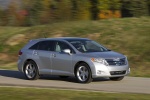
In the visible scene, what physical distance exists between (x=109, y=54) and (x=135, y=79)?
1854 millimetres

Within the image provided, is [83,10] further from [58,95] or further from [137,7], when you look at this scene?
[58,95]

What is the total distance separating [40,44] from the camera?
58.7 ft

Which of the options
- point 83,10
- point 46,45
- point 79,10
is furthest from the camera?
point 79,10

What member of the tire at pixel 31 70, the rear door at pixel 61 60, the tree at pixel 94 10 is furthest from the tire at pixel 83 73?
the tree at pixel 94 10

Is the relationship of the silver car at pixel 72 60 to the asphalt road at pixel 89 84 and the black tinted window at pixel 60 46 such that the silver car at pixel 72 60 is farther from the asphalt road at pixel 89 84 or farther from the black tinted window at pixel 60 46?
the asphalt road at pixel 89 84

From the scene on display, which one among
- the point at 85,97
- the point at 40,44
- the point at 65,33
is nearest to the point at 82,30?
the point at 65,33

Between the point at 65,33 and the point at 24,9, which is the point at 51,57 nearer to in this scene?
the point at 65,33

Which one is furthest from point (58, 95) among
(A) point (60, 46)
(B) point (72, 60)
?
(A) point (60, 46)

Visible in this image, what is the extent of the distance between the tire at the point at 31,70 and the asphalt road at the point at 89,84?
200 millimetres

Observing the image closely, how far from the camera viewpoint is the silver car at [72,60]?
15891 mm

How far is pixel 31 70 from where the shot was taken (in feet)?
58.1

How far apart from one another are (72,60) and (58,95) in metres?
3.67

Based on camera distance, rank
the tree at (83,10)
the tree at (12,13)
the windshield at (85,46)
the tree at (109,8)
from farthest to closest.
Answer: the tree at (12,13), the tree at (83,10), the tree at (109,8), the windshield at (85,46)

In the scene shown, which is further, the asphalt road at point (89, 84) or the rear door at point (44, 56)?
the rear door at point (44, 56)
